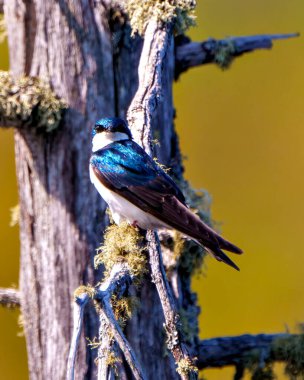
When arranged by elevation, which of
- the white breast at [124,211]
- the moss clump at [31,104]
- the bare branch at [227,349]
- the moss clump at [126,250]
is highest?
the moss clump at [31,104]

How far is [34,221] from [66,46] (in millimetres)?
681

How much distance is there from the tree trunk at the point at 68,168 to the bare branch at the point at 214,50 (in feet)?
0.60

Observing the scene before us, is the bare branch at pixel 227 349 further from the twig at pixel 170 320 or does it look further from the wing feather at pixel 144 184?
the twig at pixel 170 320

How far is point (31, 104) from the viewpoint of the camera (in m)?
3.14

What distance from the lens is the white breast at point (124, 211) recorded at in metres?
2.86

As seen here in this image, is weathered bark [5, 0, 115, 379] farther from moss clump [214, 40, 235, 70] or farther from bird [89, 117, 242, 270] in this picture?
moss clump [214, 40, 235, 70]

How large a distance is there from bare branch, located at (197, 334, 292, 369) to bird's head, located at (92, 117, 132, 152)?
3.00ft

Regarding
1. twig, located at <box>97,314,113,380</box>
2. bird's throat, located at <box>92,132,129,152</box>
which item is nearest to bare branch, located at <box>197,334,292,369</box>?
bird's throat, located at <box>92,132,129,152</box>

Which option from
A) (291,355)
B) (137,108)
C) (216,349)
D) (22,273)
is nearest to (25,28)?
(137,108)

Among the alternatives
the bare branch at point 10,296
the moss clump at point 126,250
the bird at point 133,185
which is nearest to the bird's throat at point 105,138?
the bird at point 133,185

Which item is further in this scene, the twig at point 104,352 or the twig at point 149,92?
the twig at point 149,92

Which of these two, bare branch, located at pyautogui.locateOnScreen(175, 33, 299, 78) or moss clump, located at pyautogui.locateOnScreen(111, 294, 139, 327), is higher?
bare branch, located at pyautogui.locateOnScreen(175, 33, 299, 78)

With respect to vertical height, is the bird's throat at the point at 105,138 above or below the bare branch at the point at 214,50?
below

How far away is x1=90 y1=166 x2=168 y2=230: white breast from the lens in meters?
2.86
